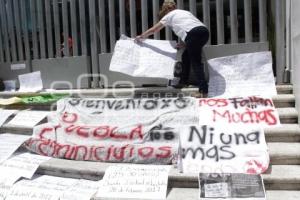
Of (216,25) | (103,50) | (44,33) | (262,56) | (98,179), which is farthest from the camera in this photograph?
(44,33)

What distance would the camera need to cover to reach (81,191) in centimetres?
418

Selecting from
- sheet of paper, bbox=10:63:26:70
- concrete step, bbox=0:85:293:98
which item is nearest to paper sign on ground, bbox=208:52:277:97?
concrete step, bbox=0:85:293:98

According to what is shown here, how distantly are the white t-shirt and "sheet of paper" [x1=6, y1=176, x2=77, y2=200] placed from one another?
2.45 metres

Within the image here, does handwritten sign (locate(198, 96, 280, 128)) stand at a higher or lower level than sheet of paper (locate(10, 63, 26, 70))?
lower

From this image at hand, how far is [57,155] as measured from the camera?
4930mm

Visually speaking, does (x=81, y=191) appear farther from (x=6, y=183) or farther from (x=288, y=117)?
(x=288, y=117)

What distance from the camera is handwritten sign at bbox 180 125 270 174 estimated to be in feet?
13.6

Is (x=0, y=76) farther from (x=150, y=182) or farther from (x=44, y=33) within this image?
(x=150, y=182)

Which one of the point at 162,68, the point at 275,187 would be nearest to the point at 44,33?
the point at 162,68

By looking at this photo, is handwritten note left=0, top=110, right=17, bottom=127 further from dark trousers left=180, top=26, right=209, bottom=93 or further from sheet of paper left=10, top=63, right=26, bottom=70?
dark trousers left=180, top=26, right=209, bottom=93

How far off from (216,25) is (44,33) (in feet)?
10.3

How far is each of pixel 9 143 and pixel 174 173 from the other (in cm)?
230

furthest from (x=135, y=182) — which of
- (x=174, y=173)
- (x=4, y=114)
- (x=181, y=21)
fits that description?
(x=4, y=114)

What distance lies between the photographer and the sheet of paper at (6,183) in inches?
175
